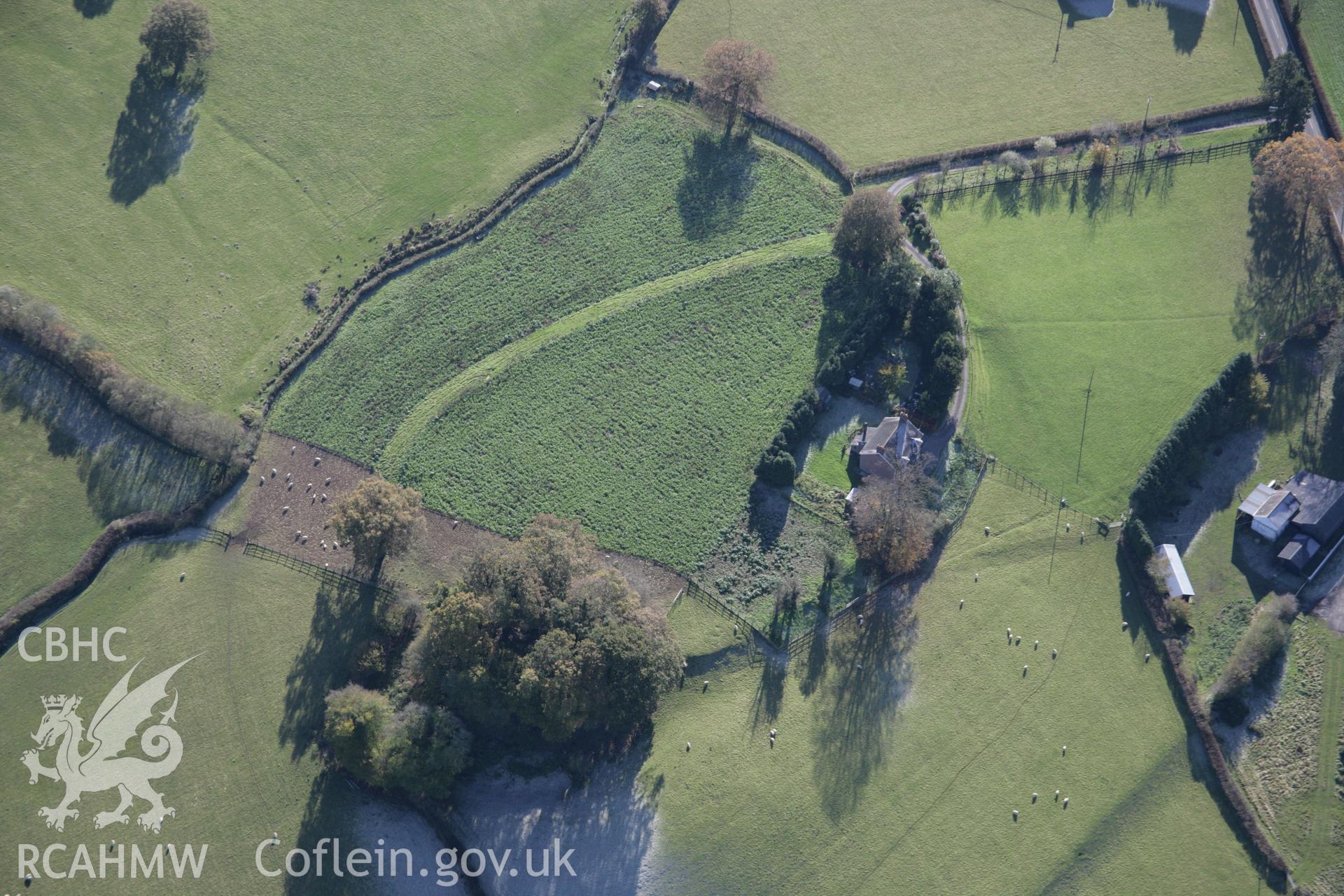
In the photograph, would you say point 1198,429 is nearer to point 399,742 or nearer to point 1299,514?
point 1299,514

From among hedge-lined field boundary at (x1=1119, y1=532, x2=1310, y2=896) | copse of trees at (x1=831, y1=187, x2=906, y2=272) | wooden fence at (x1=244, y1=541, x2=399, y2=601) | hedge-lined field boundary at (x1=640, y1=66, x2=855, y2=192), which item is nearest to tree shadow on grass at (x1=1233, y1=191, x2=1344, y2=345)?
hedge-lined field boundary at (x1=1119, y1=532, x2=1310, y2=896)

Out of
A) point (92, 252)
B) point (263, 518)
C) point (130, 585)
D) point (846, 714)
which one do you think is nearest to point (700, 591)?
point (846, 714)

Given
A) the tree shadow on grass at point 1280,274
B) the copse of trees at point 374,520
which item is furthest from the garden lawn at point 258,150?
the tree shadow on grass at point 1280,274

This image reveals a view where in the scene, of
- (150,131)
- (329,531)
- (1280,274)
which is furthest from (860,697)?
(150,131)

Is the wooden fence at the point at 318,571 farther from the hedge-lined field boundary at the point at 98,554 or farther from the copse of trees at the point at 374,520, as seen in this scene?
the hedge-lined field boundary at the point at 98,554

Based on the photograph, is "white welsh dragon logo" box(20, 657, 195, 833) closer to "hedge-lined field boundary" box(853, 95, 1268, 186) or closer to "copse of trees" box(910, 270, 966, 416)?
"copse of trees" box(910, 270, 966, 416)
